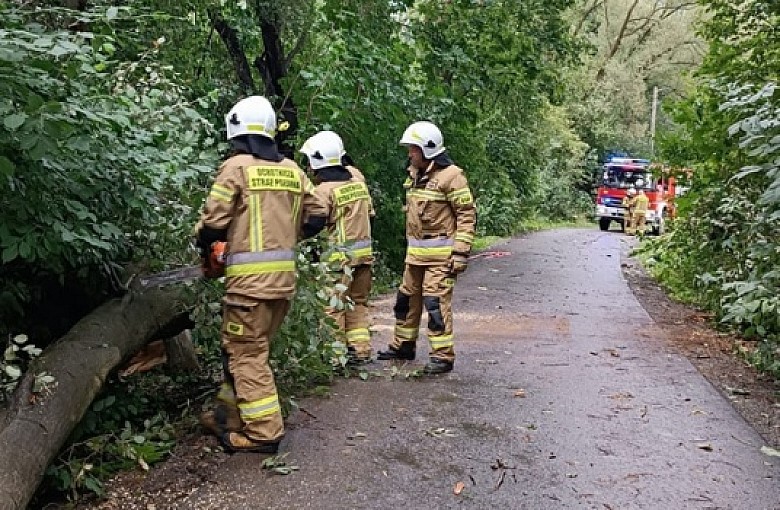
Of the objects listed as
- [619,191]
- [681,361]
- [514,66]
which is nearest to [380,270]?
[514,66]

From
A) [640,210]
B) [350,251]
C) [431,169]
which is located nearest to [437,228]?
[431,169]

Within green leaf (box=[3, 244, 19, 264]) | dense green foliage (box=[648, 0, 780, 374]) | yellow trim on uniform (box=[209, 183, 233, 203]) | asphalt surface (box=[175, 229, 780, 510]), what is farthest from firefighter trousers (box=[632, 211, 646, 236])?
green leaf (box=[3, 244, 19, 264])

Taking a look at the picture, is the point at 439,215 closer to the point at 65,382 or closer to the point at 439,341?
the point at 439,341

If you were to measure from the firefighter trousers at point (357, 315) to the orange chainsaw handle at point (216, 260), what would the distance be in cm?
230

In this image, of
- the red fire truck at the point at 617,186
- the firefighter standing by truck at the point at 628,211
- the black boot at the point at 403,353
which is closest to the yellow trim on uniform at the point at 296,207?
the black boot at the point at 403,353

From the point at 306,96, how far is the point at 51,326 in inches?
315

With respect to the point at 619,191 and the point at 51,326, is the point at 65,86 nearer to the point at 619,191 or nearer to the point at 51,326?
the point at 51,326

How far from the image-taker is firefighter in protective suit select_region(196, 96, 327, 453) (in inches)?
186

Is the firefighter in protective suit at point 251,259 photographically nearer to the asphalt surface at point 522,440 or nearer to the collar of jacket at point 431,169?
the asphalt surface at point 522,440

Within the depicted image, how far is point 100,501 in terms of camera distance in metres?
4.17

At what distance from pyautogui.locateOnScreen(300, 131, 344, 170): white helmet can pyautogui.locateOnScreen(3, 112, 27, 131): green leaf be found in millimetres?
3688

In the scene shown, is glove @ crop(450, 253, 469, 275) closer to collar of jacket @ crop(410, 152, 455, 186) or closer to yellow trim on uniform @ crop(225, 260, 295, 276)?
collar of jacket @ crop(410, 152, 455, 186)

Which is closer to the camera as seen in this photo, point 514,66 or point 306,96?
point 306,96

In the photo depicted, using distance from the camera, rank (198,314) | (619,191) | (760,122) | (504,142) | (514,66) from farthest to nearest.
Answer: (619,191), (504,142), (514,66), (760,122), (198,314)
